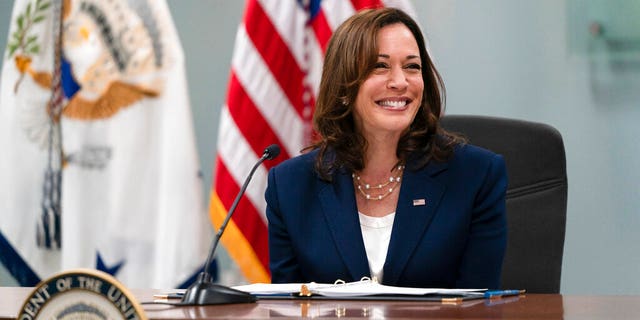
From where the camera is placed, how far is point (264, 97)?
335 centimetres

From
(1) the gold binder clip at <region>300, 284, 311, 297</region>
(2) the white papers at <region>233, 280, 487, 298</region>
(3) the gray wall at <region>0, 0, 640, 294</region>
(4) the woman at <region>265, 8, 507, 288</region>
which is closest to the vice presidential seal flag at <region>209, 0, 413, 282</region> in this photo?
(3) the gray wall at <region>0, 0, 640, 294</region>

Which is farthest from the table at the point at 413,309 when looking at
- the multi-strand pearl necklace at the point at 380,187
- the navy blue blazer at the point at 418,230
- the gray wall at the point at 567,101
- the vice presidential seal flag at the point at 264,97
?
the gray wall at the point at 567,101

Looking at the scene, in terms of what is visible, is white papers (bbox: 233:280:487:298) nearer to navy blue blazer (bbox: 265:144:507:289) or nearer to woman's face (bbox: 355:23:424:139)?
navy blue blazer (bbox: 265:144:507:289)

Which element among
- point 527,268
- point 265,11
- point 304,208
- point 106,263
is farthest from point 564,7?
point 106,263

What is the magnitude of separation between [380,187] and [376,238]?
0.15 metres

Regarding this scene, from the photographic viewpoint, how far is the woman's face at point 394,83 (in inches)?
93.1

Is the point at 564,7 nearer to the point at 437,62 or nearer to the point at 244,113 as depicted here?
the point at 437,62

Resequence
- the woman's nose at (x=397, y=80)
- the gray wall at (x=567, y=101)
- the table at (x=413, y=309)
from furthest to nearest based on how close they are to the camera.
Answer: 1. the gray wall at (x=567, y=101)
2. the woman's nose at (x=397, y=80)
3. the table at (x=413, y=309)

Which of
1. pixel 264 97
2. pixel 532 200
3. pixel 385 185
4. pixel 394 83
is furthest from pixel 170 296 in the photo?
pixel 264 97

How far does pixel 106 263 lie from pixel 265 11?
107cm

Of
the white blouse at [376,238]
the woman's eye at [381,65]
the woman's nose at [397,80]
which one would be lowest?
the white blouse at [376,238]

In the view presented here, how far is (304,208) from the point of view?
92.1 inches

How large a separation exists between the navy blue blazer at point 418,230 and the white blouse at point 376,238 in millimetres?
40

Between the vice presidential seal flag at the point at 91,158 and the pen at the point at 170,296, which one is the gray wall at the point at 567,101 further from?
the pen at the point at 170,296
